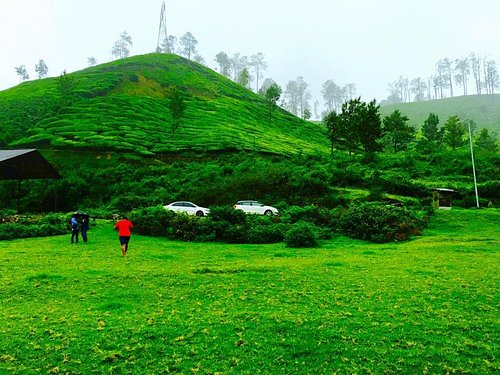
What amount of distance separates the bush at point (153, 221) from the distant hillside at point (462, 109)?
480 feet

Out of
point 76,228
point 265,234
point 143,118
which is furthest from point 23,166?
point 143,118

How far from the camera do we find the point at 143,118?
3194 inches

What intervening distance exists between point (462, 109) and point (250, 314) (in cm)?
19855

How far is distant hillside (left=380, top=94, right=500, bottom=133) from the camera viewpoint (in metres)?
157

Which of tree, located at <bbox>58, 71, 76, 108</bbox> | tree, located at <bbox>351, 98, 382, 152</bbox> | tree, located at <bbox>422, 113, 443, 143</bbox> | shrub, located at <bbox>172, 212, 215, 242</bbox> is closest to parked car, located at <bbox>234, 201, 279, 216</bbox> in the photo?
shrub, located at <bbox>172, 212, 215, 242</bbox>

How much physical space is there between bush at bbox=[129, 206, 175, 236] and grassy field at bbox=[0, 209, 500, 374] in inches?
323

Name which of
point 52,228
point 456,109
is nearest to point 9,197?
point 52,228

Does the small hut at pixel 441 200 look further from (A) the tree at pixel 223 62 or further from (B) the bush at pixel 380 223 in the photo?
(A) the tree at pixel 223 62

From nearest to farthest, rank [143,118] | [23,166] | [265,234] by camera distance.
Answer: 1. [265,234]
2. [23,166]
3. [143,118]

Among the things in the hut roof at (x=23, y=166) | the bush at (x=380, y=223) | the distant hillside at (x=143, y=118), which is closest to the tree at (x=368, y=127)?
the distant hillside at (x=143, y=118)

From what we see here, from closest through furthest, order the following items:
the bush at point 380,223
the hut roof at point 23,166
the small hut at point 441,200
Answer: the bush at point 380,223 → the hut roof at point 23,166 → the small hut at point 441,200

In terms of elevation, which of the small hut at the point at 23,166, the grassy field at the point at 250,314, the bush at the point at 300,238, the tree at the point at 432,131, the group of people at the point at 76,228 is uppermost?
the tree at the point at 432,131

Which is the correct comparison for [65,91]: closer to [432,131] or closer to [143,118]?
[143,118]

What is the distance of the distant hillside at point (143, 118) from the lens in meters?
64.4
